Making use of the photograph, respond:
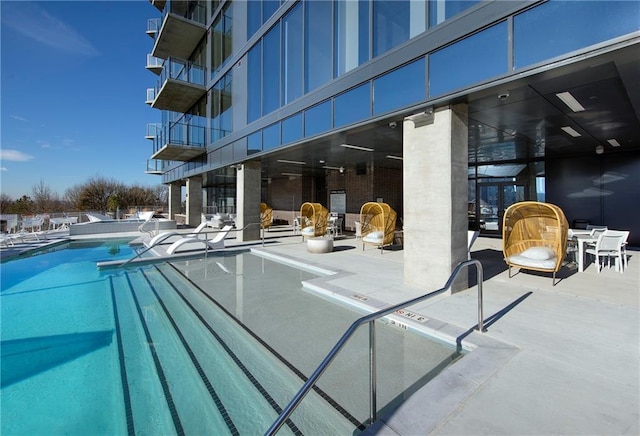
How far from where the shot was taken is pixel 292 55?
980cm

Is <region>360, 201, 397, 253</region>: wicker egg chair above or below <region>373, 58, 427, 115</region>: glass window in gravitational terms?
below

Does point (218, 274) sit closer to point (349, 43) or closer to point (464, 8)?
point (349, 43)

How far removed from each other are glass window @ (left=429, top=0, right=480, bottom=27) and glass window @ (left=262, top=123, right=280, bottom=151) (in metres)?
6.07

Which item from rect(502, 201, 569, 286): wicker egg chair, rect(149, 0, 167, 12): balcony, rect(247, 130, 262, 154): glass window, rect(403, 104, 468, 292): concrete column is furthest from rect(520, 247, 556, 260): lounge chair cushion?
rect(149, 0, 167, 12): balcony

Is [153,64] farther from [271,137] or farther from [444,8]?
[444,8]

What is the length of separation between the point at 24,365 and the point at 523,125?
10.3m

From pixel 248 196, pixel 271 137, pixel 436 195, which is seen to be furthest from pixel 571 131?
pixel 248 196

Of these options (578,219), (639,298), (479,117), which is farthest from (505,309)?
(578,219)

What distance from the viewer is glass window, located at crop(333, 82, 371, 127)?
22.3 ft

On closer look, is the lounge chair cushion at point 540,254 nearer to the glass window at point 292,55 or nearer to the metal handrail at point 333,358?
the metal handrail at point 333,358

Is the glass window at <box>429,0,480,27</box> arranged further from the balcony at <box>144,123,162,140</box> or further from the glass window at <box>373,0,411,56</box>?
the balcony at <box>144,123,162,140</box>

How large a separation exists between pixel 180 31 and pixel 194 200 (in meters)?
10.4

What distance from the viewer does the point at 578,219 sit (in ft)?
38.8

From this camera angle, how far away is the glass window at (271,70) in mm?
10672
